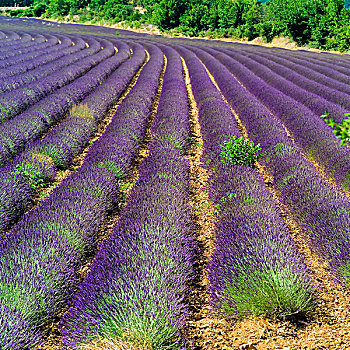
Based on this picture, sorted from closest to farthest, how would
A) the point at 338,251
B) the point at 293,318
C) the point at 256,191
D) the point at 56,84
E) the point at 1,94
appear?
the point at 293,318 < the point at 338,251 < the point at 256,191 < the point at 1,94 < the point at 56,84

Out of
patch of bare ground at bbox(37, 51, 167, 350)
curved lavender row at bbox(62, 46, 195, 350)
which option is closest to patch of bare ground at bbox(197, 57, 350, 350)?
curved lavender row at bbox(62, 46, 195, 350)

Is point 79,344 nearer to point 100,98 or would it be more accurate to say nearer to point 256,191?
point 256,191

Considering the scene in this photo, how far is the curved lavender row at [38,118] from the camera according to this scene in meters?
4.95

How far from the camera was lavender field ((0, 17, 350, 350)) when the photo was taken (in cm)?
201

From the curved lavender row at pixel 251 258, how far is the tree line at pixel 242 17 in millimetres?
24555

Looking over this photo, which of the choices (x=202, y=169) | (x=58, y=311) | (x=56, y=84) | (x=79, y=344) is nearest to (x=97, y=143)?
(x=202, y=169)

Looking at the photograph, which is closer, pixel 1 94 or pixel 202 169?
pixel 202 169

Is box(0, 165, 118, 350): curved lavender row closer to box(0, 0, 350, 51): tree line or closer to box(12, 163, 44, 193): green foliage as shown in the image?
box(12, 163, 44, 193): green foliage

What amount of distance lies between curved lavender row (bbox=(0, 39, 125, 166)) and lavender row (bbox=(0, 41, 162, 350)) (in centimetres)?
170

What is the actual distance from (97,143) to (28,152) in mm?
1071

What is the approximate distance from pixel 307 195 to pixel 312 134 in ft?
8.73

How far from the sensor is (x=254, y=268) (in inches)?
92.0

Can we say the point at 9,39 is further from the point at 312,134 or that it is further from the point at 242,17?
the point at 242,17

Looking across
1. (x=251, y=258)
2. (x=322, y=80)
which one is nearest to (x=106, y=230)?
(x=251, y=258)
